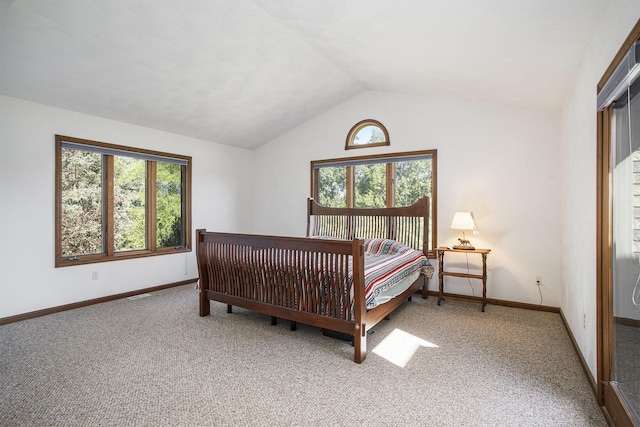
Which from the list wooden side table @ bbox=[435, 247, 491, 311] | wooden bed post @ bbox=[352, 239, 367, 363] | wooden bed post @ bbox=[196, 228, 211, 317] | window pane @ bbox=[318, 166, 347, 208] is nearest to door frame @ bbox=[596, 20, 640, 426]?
wooden bed post @ bbox=[352, 239, 367, 363]

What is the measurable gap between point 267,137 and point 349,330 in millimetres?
4246

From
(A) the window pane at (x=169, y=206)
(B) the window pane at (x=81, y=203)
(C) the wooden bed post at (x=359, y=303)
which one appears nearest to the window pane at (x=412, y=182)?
(C) the wooden bed post at (x=359, y=303)

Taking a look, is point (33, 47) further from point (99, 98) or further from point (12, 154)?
point (12, 154)

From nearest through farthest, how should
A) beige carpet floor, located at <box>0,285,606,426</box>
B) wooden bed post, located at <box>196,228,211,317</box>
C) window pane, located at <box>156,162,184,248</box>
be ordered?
beige carpet floor, located at <box>0,285,606,426</box> → wooden bed post, located at <box>196,228,211,317</box> → window pane, located at <box>156,162,184,248</box>

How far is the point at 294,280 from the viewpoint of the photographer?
9.76 ft

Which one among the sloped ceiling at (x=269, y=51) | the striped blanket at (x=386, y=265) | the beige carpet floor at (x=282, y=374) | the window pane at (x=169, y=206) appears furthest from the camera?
the window pane at (x=169, y=206)

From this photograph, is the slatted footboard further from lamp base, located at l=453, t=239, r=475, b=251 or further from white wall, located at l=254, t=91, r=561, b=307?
white wall, located at l=254, t=91, r=561, b=307

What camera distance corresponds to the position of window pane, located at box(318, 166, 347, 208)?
17.8 ft

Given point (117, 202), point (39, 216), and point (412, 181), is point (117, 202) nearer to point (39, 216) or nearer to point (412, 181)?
point (39, 216)

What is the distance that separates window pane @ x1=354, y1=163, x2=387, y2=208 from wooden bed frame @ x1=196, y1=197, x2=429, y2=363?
2.68 feet

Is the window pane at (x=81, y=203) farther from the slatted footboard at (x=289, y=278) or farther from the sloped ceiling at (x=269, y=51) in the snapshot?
the slatted footboard at (x=289, y=278)

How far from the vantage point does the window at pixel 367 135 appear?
16.3 ft

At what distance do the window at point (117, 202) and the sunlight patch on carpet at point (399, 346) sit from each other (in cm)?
361

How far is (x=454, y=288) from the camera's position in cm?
443
